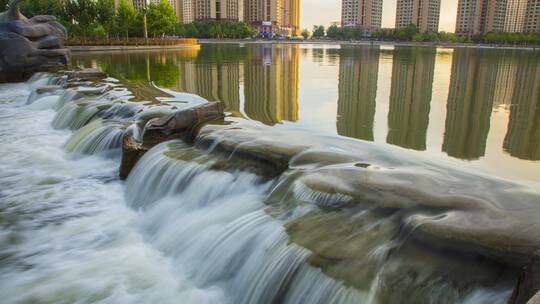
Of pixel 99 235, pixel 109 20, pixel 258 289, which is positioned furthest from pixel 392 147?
pixel 109 20

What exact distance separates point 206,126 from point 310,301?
203 inches

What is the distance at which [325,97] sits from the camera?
13.8 metres

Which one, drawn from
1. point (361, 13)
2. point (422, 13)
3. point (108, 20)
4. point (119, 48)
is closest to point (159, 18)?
point (108, 20)

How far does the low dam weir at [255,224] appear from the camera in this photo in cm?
349

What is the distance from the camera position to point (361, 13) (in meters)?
185

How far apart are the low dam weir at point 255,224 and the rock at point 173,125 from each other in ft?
0.09

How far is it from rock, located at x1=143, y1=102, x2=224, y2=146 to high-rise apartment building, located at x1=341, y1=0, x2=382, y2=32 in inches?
7346

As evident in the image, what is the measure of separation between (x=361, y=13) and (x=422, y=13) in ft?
88.9

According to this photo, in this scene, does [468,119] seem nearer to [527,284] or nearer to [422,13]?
[527,284]

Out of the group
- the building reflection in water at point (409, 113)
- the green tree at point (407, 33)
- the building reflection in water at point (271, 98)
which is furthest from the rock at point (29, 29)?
the green tree at point (407, 33)

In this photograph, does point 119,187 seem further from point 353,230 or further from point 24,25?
point 24,25

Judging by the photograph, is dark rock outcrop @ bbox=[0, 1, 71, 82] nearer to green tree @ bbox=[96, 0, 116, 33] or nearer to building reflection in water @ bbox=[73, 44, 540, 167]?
building reflection in water @ bbox=[73, 44, 540, 167]

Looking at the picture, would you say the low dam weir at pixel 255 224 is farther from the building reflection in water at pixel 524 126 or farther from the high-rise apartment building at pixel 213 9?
the high-rise apartment building at pixel 213 9

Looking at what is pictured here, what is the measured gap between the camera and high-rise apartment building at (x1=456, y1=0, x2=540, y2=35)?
149m
